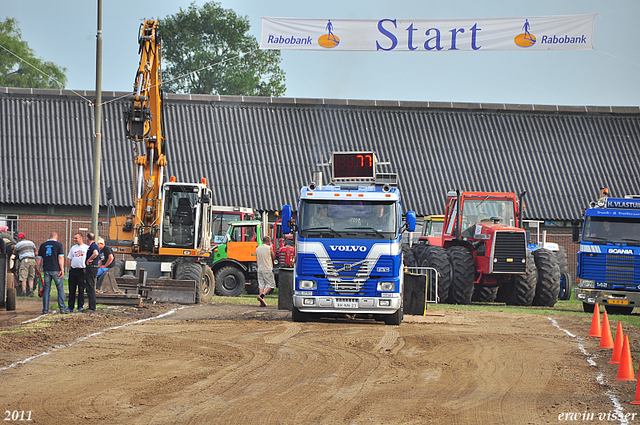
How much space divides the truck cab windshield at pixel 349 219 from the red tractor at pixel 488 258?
7.34 metres

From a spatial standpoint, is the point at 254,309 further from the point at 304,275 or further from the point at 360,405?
the point at 360,405

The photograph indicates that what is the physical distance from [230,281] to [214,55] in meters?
44.4

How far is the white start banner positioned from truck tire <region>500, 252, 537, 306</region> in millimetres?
6374

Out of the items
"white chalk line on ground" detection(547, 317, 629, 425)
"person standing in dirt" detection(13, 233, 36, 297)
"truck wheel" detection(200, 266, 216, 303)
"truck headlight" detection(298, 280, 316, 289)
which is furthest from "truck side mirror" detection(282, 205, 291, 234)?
"person standing in dirt" detection(13, 233, 36, 297)

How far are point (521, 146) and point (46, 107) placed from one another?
78.5ft

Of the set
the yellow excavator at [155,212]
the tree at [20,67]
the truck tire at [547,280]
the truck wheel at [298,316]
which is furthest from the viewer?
the tree at [20,67]

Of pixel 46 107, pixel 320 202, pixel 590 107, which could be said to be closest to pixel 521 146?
pixel 590 107

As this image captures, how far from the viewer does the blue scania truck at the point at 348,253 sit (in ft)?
51.0

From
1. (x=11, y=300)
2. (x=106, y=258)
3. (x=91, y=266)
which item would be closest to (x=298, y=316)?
(x=91, y=266)

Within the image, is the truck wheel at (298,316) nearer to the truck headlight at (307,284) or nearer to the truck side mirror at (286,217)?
the truck headlight at (307,284)

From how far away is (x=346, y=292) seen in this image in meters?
15.6

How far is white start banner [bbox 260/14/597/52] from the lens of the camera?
66.0 ft

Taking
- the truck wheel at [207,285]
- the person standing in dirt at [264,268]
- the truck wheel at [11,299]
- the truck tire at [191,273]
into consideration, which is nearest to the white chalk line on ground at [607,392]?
the person standing in dirt at [264,268]

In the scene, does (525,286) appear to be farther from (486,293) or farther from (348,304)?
(348,304)
